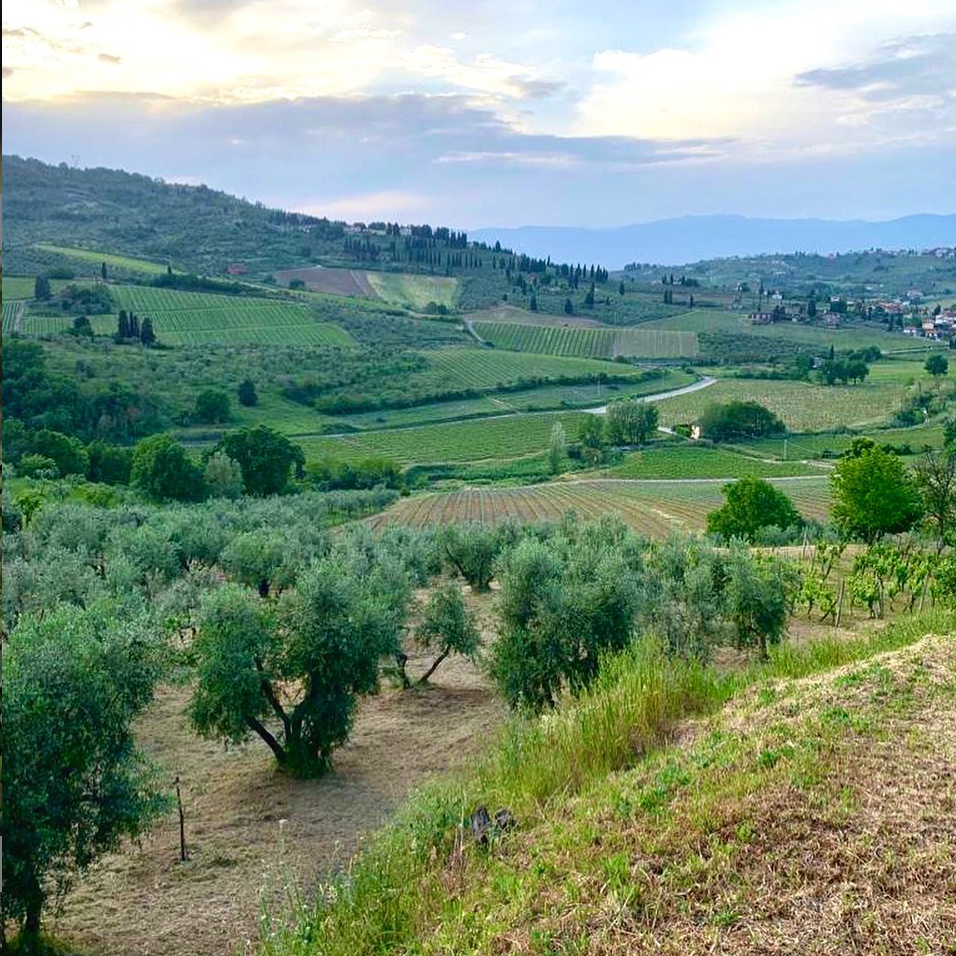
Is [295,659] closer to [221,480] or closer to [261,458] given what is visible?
[221,480]

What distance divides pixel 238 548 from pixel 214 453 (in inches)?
1803

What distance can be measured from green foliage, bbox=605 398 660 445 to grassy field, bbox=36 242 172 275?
106m

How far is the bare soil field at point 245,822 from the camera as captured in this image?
15.3m

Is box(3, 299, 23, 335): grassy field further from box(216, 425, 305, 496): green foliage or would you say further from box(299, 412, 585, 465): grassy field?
box(216, 425, 305, 496): green foliage

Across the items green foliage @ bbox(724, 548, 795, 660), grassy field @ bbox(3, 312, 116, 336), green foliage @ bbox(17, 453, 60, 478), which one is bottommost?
green foliage @ bbox(17, 453, 60, 478)

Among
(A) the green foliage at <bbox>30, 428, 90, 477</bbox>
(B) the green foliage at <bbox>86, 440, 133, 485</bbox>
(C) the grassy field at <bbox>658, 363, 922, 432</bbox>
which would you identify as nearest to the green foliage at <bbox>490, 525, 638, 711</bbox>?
(A) the green foliage at <bbox>30, 428, 90, 477</bbox>

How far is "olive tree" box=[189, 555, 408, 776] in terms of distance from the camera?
70.1 feet

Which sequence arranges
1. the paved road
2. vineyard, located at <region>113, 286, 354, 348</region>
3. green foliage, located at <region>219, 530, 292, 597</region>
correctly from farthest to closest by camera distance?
1. vineyard, located at <region>113, 286, 354, 348</region>
2. the paved road
3. green foliage, located at <region>219, 530, 292, 597</region>

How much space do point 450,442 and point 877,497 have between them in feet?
193

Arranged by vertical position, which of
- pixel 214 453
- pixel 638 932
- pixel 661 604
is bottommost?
pixel 214 453

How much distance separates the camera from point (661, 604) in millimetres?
27516

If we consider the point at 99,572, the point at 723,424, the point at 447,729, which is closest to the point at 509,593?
the point at 447,729

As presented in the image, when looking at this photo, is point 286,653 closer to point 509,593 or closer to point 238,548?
point 509,593

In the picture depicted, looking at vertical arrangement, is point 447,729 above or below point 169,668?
below
